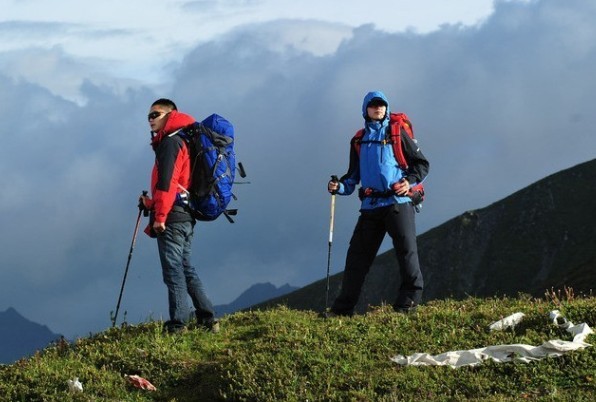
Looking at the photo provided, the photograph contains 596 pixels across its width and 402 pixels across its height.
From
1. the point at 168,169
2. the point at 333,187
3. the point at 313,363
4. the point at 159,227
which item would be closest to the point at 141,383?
the point at 313,363

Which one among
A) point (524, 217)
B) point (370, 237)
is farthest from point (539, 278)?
point (370, 237)

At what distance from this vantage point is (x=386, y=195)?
1588 centimetres

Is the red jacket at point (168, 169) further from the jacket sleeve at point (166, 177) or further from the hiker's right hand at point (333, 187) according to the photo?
the hiker's right hand at point (333, 187)

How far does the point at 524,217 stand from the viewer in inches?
7087

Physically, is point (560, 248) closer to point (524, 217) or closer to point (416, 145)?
point (524, 217)

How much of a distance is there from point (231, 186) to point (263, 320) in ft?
8.12

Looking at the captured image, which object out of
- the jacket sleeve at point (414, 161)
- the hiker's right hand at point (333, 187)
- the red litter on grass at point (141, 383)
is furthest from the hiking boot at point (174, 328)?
the jacket sleeve at point (414, 161)

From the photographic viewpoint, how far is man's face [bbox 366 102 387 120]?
15.8 m

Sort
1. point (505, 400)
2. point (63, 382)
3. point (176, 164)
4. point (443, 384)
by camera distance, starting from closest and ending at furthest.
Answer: point (505, 400) → point (443, 384) → point (63, 382) → point (176, 164)

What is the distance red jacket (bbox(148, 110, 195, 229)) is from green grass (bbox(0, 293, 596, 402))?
81.1 inches

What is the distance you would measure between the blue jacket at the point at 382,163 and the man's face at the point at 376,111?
0.36ft

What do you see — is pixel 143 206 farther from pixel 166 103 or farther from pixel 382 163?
pixel 382 163

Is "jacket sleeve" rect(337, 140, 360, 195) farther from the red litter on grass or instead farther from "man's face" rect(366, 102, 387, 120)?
the red litter on grass

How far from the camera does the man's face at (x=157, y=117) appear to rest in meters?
14.8
